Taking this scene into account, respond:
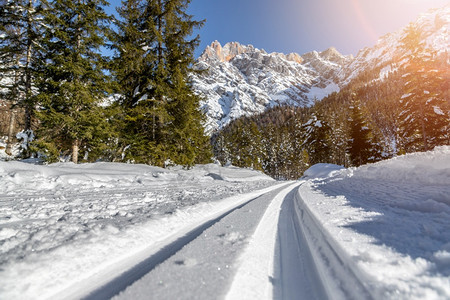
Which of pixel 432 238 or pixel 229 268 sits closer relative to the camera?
pixel 229 268

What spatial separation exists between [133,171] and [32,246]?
7316 mm

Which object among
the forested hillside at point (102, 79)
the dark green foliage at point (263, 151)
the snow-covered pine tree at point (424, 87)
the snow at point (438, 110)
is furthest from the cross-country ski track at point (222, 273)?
the dark green foliage at point (263, 151)

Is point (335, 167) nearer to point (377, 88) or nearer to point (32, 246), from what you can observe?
point (32, 246)

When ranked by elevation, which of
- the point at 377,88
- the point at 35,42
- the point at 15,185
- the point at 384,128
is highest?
the point at 377,88

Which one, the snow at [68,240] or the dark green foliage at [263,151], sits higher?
the dark green foliage at [263,151]

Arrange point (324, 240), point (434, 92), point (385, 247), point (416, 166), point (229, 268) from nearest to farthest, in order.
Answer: point (229, 268), point (385, 247), point (324, 240), point (416, 166), point (434, 92)

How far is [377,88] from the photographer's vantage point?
4651 inches

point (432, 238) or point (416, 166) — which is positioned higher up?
point (416, 166)

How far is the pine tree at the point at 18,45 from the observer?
11703mm

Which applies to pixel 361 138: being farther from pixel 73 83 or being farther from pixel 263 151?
pixel 73 83

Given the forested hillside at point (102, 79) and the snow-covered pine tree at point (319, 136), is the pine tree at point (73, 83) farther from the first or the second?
the snow-covered pine tree at point (319, 136)

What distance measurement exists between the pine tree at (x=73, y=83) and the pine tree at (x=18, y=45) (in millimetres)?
Answer: 2900

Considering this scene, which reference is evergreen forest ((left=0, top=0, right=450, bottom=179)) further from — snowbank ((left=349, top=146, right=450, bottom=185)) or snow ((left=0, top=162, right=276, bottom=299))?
snowbank ((left=349, top=146, right=450, bottom=185))

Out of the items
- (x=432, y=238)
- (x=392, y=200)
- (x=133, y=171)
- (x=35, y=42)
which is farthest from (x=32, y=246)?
(x=35, y=42)
